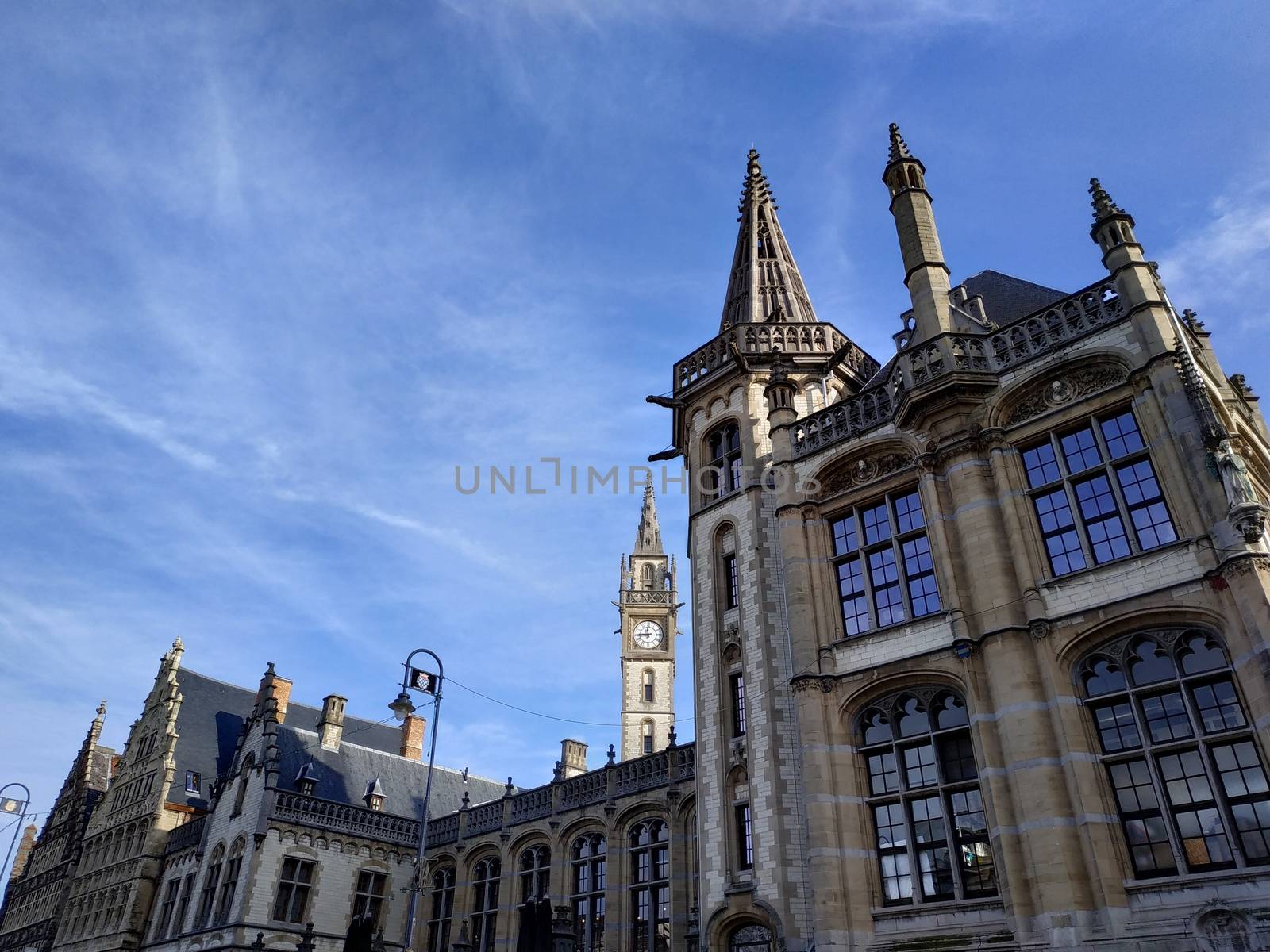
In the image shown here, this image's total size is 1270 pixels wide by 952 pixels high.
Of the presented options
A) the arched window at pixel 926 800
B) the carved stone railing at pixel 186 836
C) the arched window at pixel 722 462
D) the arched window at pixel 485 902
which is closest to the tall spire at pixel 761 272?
the arched window at pixel 722 462

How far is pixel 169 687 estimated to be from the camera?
40406 mm

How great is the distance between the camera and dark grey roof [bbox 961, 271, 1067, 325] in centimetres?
2083

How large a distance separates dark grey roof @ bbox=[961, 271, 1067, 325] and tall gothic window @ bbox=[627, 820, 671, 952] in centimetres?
1618

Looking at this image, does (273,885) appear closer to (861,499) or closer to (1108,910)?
(861,499)

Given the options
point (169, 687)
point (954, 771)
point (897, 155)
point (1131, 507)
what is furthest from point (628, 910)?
point (169, 687)

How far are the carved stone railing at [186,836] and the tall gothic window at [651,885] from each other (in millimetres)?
17958

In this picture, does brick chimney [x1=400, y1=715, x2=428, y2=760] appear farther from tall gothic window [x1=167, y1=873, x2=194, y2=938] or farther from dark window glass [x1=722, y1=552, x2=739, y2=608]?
dark window glass [x1=722, y1=552, x2=739, y2=608]

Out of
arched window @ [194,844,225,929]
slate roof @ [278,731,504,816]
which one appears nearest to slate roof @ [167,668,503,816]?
slate roof @ [278,731,504,816]

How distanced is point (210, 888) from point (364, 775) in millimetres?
7198

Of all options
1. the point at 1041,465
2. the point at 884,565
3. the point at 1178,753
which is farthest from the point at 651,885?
the point at 1041,465

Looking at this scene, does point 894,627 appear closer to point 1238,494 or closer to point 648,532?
point 1238,494

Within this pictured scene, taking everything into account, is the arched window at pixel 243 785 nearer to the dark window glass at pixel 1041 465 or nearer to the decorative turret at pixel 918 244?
the decorative turret at pixel 918 244

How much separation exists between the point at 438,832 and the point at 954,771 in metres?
23.4

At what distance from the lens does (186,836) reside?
Result: 35125 mm
